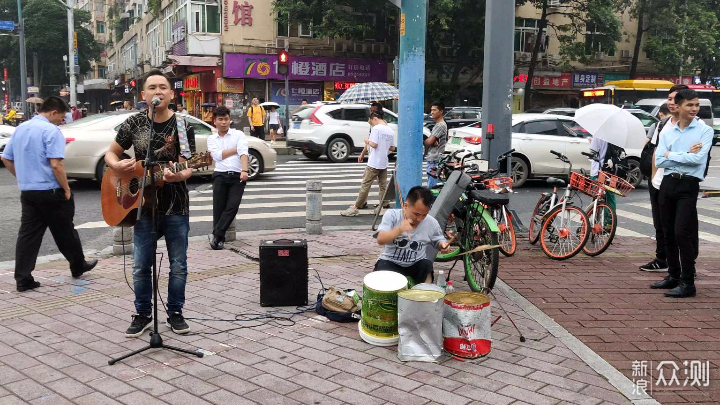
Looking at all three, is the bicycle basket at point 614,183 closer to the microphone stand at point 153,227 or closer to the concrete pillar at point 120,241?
the microphone stand at point 153,227

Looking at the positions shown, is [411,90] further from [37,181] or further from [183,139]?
[37,181]

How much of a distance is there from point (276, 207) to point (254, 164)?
3555 millimetres

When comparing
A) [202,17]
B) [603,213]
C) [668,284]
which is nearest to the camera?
[668,284]

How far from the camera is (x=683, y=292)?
6148 millimetres

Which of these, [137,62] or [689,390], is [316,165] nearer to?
[689,390]

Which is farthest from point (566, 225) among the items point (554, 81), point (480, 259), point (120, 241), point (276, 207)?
point (554, 81)

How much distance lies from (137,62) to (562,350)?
47.9m

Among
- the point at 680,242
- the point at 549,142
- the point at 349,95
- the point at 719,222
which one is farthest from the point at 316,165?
the point at 680,242

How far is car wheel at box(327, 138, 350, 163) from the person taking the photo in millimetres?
19203

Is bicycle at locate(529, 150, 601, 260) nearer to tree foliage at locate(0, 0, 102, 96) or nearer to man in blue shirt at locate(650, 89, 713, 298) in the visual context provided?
man in blue shirt at locate(650, 89, 713, 298)

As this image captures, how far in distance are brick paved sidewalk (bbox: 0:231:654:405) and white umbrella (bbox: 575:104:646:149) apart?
9.44ft

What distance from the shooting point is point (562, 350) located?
185 inches

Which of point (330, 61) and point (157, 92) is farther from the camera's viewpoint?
point (330, 61)

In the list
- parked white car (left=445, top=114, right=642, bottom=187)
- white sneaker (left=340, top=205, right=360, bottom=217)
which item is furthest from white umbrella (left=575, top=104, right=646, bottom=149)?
parked white car (left=445, top=114, right=642, bottom=187)
